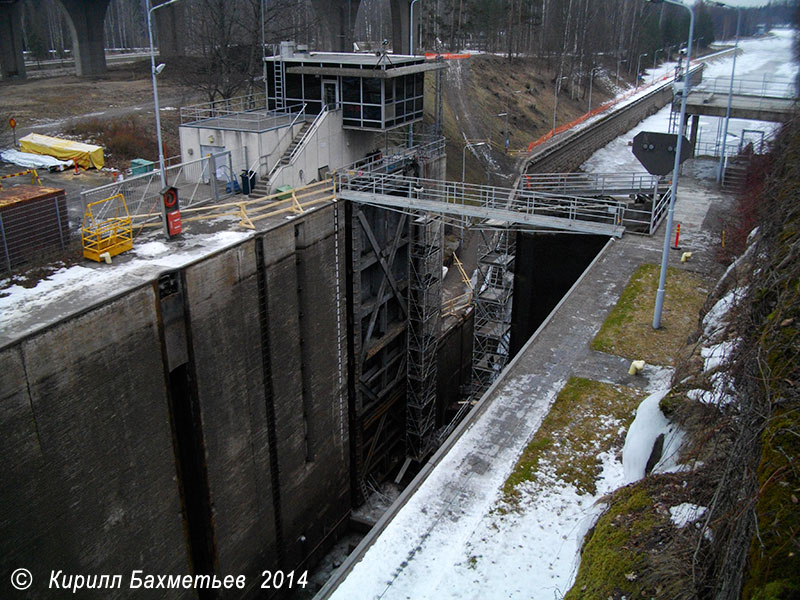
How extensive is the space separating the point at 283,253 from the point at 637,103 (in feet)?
206

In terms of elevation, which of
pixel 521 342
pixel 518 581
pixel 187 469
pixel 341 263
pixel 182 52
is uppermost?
pixel 182 52

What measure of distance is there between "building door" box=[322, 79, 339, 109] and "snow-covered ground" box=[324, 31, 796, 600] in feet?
39.9

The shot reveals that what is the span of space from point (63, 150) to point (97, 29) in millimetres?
25513

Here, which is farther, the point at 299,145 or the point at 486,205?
the point at 299,145

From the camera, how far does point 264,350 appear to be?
15414 mm

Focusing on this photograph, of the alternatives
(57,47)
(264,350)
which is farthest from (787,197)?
(57,47)

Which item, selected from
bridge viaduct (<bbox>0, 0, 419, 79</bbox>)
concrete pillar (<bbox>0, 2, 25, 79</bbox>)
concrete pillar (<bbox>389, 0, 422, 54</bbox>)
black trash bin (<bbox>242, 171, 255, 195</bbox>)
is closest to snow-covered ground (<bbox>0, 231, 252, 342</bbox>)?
black trash bin (<bbox>242, 171, 255, 195</bbox>)

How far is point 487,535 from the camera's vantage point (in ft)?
32.7

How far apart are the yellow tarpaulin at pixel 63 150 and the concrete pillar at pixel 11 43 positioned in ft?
74.6

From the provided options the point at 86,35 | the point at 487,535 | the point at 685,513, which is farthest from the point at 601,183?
the point at 86,35

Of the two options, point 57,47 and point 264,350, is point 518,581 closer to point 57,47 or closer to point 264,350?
point 264,350

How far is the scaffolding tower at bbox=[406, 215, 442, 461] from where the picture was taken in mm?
21641

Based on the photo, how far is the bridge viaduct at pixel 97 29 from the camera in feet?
129

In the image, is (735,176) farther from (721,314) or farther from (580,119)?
(580,119)
